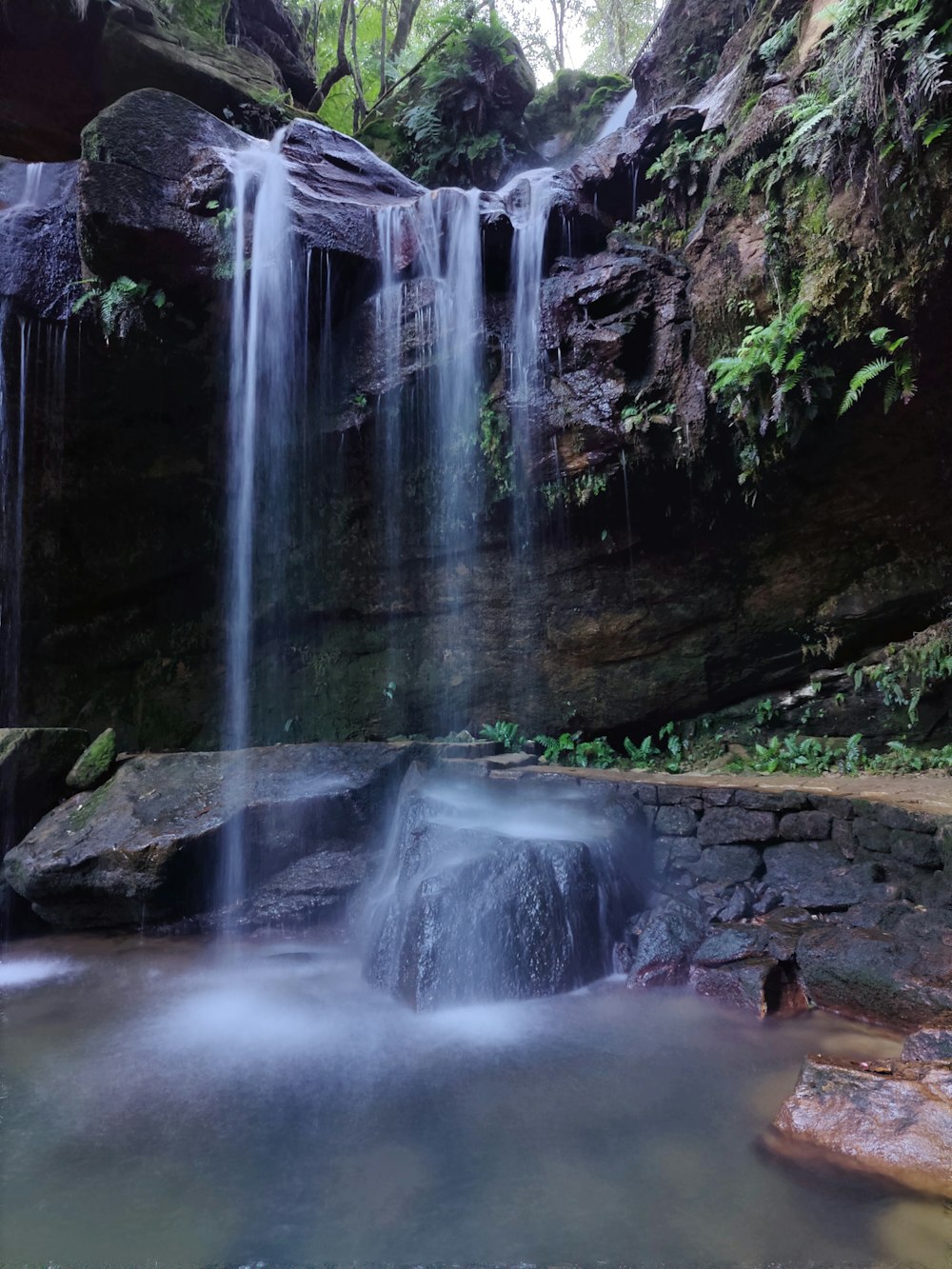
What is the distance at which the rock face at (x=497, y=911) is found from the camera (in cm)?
481

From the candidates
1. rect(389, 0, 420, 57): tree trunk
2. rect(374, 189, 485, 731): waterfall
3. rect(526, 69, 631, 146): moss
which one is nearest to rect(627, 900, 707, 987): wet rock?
rect(374, 189, 485, 731): waterfall

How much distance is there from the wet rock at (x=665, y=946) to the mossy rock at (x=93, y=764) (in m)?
5.30

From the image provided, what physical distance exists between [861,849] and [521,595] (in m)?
4.50

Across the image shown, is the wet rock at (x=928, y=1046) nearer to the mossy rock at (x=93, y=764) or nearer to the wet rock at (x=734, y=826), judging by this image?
the wet rock at (x=734, y=826)

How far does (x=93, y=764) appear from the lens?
23.7ft

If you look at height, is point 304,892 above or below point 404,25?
below

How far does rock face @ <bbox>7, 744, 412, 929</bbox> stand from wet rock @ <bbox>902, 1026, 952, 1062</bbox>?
4299 millimetres

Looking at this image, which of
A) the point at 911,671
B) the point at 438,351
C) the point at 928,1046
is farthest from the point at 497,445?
the point at 928,1046

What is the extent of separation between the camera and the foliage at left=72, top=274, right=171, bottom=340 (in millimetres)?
7633

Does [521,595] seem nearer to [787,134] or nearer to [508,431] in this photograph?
[508,431]

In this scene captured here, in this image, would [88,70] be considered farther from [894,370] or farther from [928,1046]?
[928,1046]

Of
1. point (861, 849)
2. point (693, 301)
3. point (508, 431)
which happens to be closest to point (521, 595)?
point (508, 431)

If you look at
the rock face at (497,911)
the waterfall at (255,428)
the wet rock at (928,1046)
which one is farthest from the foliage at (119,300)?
the wet rock at (928,1046)

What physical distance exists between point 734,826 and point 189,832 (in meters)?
4.55
